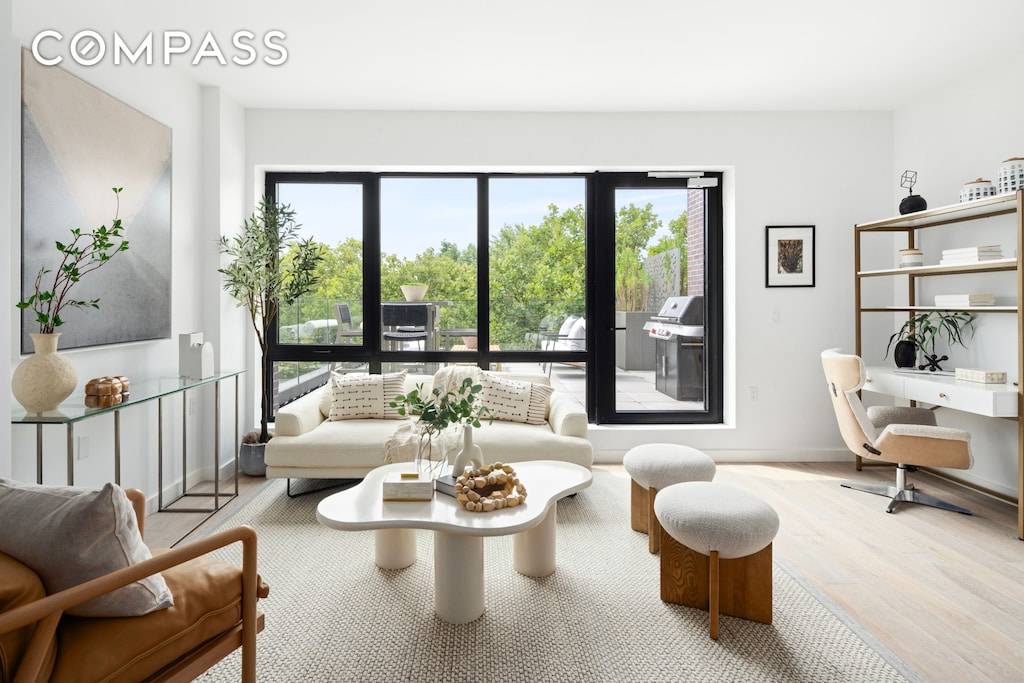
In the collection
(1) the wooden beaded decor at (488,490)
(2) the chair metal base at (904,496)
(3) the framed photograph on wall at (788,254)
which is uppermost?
(3) the framed photograph on wall at (788,254)

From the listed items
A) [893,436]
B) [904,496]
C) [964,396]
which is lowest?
[904,496]

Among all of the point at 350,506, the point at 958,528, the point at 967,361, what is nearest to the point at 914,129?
the point at 967,361

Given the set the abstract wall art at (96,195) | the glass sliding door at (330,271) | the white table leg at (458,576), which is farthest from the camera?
the glass sliding door at (330,271)

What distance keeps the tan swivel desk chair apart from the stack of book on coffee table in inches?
32.1

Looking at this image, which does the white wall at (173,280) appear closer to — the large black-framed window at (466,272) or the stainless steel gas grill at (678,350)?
the large black-framed window at (466,272)

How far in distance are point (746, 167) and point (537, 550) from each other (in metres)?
3.39

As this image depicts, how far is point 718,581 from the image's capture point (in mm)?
2066

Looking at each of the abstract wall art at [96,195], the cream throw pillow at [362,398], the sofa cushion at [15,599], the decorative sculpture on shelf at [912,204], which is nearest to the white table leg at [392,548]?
the cream throw pillow at [362,398]

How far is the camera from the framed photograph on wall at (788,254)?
4441mm

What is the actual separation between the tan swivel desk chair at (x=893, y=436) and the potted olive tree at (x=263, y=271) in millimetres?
3496

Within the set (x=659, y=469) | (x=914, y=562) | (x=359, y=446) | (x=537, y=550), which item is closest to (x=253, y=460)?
(x=359, y=446)

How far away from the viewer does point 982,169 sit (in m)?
3.68

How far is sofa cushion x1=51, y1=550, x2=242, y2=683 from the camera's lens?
1222 mm

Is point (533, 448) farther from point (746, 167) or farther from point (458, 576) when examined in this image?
point (746, 167)
